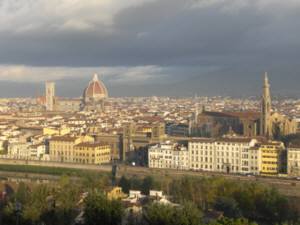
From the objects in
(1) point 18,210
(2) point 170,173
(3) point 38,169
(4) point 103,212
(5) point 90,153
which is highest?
(4) point 103,212

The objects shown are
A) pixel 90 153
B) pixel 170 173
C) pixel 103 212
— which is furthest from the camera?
pixel 90 153

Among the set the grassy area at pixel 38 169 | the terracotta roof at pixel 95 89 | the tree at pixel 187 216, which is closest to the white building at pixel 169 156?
the grassy area at pixel 38 169

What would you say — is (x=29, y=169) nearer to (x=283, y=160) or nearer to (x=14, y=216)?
(x=283, y=160)

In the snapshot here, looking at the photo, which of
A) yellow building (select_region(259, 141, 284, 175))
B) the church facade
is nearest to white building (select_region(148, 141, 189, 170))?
yellow building (select_region(259, 141, 284, 175))

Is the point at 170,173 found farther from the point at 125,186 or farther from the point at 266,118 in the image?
the point at 266,118

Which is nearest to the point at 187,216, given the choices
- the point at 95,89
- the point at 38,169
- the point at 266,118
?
the point at 38,169

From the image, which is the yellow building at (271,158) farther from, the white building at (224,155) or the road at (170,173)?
the road at (170,173)

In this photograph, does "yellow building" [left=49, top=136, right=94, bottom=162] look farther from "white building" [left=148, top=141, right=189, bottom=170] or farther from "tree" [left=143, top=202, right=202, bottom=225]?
"tree" [left=143, top=202, right=202, bottom=225]
